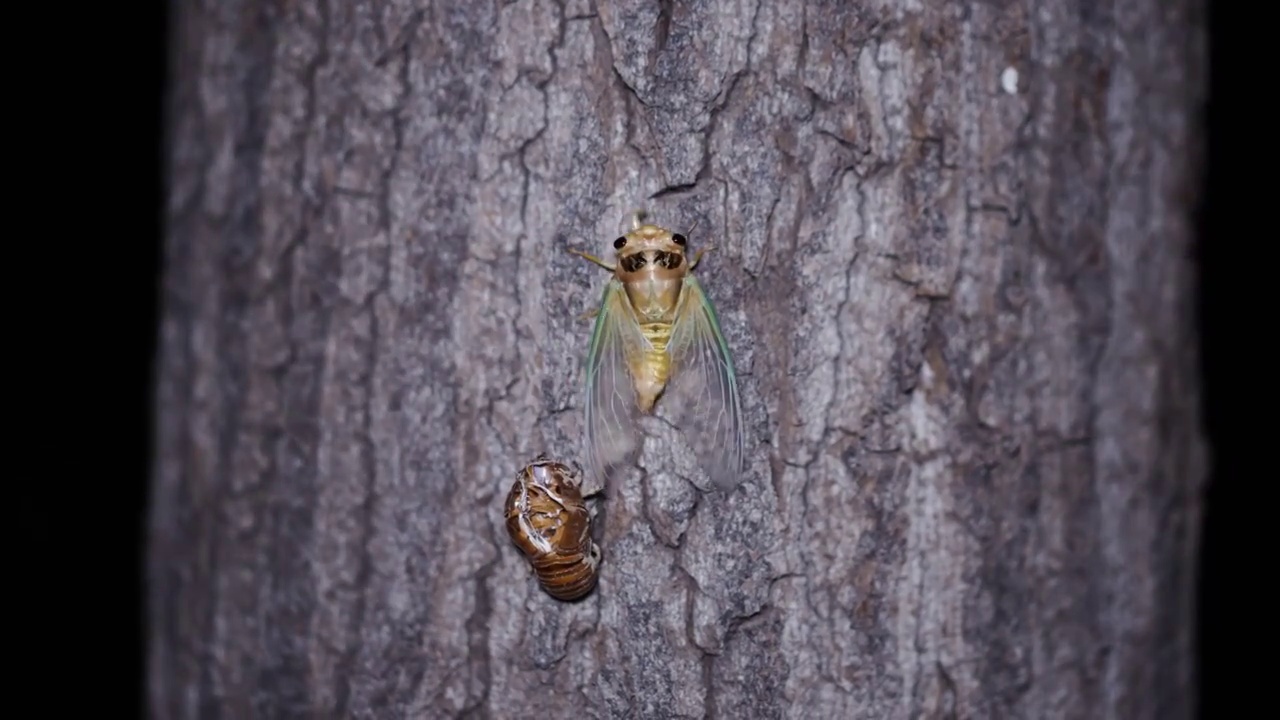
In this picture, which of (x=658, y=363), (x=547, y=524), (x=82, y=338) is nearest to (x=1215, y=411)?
(x=658, y=363)

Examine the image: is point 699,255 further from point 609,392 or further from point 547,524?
point 547,524

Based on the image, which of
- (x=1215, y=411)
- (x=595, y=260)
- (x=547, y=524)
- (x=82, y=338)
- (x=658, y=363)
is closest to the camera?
(x=547, y=524)

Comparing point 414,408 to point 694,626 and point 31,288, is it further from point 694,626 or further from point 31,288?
point 31,288

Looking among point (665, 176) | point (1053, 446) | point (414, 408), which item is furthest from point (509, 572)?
point (1053, 446)

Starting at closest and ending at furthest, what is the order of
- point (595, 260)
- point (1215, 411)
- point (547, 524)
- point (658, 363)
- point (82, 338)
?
1. point (547, 524)
2. point (595, 260)
3. point (658, 363)
4. point (1215, 411)
5. point (82, 338)

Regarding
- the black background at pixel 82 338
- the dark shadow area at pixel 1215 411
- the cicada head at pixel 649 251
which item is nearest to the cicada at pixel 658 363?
the cicada head at pixel 649 251

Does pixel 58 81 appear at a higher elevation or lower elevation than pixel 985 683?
higher

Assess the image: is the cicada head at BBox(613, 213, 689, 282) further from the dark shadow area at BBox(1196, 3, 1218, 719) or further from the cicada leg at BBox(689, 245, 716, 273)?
the dark shadow area at BBox(1196, 3, 1218, 719)

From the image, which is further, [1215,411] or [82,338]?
[82,338]

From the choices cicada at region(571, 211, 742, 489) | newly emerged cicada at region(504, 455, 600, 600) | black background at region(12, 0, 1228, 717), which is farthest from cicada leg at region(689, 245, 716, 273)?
black background at region(12, 0, 1228, 717)
